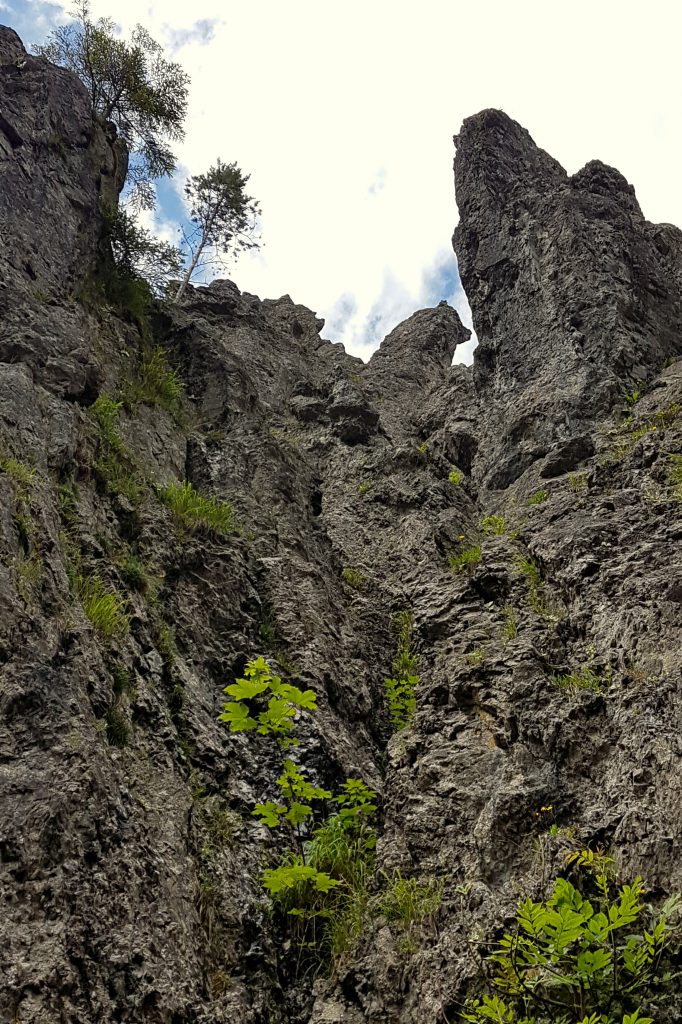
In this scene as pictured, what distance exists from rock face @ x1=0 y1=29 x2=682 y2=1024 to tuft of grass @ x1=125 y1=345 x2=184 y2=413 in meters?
0.14

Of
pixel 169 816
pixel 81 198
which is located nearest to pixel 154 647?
pixel 169 816

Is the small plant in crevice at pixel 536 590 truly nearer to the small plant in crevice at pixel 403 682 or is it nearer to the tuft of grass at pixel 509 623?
the tuft of grass at pixel 509 623

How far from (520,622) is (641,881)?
151 inches

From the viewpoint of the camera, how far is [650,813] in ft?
15.7

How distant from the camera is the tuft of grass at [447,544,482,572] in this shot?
9680 millimetres

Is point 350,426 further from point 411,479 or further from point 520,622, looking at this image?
point 520,622

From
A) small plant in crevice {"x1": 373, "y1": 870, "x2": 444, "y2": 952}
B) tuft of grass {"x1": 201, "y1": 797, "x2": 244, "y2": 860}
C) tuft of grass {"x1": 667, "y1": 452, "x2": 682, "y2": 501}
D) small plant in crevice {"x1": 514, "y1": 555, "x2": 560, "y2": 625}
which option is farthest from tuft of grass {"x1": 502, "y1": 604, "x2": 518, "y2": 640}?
tuft of grass {"x1": 201, "y1": 797, "x2": 244, "y2": 860}

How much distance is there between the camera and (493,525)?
35.2 ft

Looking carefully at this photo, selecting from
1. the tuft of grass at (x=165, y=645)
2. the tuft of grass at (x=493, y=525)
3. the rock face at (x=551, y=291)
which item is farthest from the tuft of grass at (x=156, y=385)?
the rock face at (x=551, y=291)

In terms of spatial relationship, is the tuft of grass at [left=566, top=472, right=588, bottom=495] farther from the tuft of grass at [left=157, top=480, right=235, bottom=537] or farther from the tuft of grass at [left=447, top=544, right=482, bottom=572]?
the tuft of grass at [left=157, top=480, right=235, bottom=537]

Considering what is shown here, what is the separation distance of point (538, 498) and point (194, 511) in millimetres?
4685

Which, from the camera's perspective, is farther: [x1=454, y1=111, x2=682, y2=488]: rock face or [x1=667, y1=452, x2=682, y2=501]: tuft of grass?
[x1=454, y1=111, x2=682, y2=488]: rock face

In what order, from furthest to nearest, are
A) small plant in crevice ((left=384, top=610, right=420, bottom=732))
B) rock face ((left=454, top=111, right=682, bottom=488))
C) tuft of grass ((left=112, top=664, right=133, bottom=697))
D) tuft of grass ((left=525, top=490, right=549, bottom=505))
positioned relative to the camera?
rock face ((left=454, top=111, right=682, bottom=488)) → tuft of grass ((left=525, top=490, right=549, bottom=505)) → small plant in crevice ((left=384, top=610, right=420, bottom=732)) → tuft of grass ((left=112, top=664, right=133, bottom=697))

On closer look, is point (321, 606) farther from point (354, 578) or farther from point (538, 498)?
point (538, 498)
